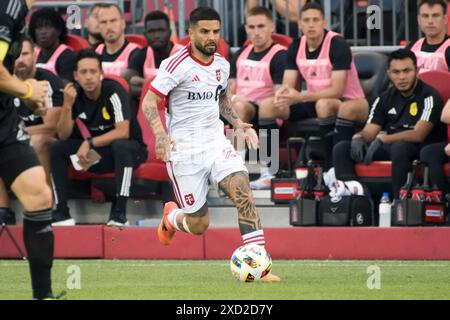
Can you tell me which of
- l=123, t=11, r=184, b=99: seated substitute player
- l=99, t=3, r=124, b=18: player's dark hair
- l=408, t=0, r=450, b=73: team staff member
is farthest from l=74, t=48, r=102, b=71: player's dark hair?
l=408, t=0, r=450, b=73: team staff member

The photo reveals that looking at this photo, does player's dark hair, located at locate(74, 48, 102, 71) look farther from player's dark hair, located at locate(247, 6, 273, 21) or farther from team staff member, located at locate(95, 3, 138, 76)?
player's dark hair, located at locate(247, 6, 273, 21)

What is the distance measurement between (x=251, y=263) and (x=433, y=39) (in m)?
4.95

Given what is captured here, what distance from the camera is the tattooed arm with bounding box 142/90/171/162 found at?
9.91m

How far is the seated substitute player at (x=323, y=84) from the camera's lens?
45.8 ft

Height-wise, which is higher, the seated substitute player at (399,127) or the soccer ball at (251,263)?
the seated substitute player at (399,127)

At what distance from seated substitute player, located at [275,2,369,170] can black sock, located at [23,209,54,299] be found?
5971mm

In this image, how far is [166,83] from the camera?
34.5ft

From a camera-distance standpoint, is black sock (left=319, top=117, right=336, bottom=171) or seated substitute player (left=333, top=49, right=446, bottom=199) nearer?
seated substitute player (left=333, top=49, right=446, bottom=199)

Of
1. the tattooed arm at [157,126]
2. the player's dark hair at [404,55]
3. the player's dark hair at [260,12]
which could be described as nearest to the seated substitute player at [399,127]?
the player's dark hair at [404,55]

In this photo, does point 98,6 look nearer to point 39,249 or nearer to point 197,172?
point 197,172

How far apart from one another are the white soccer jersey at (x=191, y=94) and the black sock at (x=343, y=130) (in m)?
3.27

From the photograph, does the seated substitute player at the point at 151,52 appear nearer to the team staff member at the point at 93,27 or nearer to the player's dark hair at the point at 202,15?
the team staff member at the point at 93,27

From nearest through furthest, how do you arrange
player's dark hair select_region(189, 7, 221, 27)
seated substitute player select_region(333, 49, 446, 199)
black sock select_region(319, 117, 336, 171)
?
player's dark hair select_region(189, 7, 221, 27)
seated substitute player select_region(333, 49, 446, 199)
black sock select_region(319, 117, 336, 171)
